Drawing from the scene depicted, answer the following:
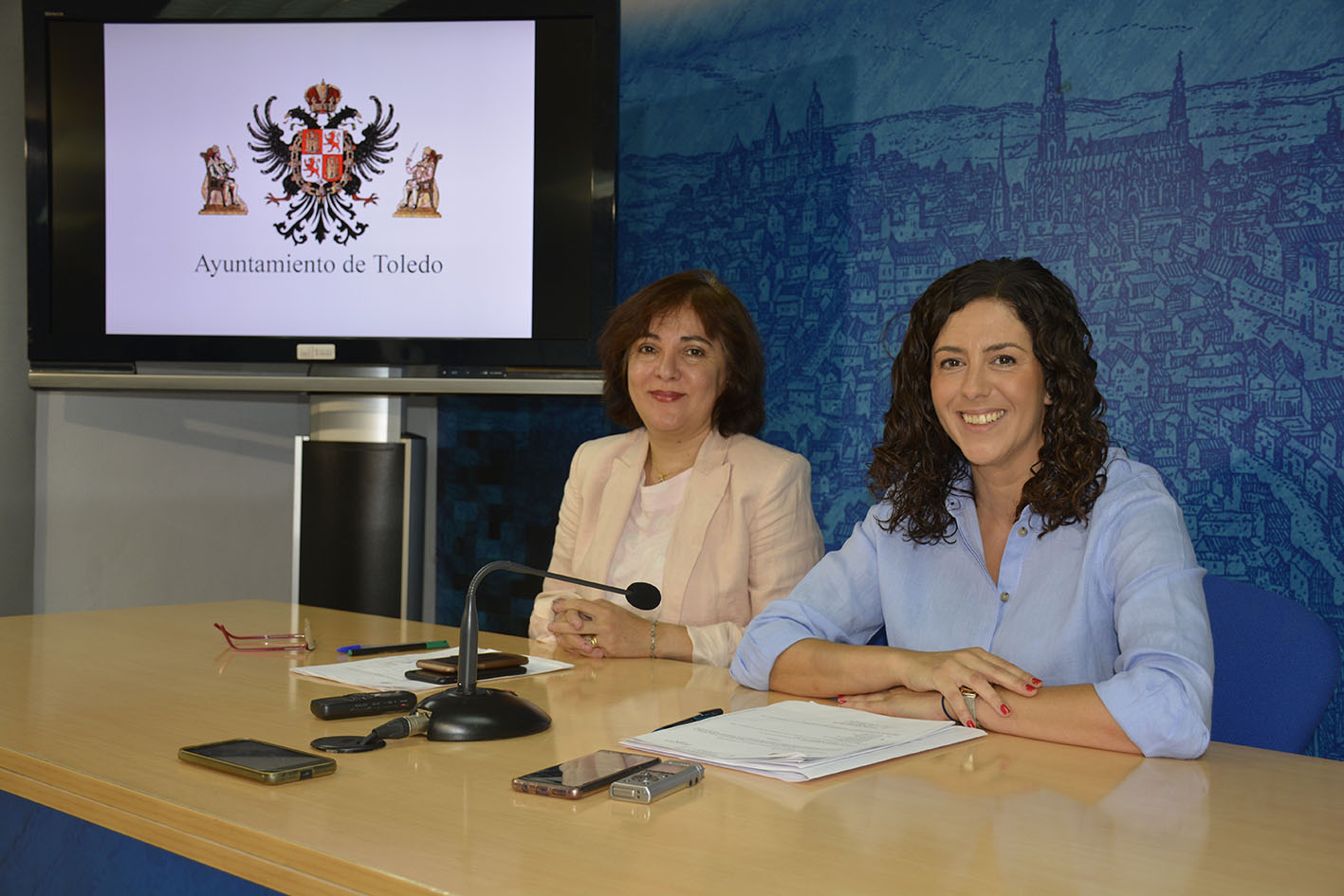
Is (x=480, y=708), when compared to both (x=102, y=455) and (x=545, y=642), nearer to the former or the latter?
(x=545, y=642)

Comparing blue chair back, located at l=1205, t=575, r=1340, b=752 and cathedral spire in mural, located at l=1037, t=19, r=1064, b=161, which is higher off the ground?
cathedral spire in mural, located at l=1037, t=19, r=1064, b=161

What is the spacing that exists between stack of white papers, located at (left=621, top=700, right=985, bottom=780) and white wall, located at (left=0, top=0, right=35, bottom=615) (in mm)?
2795

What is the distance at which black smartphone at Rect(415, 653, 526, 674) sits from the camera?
174cm

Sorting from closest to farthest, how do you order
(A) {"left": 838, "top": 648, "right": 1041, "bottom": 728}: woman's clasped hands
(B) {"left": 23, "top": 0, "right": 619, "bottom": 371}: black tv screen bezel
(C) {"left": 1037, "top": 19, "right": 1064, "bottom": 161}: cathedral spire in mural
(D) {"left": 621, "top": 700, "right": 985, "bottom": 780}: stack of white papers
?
(D) {"left": 621, "top": 700, "right": 985, "bottom": 780}: stack of white papers < (A) {"left": 838, "top": 648, "right": 1041, "bottom": 728}: woman's clasped hands < (C) {"left": 1037, "top": 19, "right": 1064, "bottom": 161}: cathedral spire in mural < (B) {"left": 23, "top": 0, "right": 619, "bottom": 371}: black tv screen bezel

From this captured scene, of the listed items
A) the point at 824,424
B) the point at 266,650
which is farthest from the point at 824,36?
the point at 266,650

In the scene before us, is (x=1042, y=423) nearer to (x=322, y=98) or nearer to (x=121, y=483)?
(x=322, y=98)

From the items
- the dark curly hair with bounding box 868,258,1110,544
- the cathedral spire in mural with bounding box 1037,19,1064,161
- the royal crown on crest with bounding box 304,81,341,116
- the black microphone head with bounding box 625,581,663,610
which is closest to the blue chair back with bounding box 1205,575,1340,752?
the dark curly hair with bounding box 868,258,1110,544

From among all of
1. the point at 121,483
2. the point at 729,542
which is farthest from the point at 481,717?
the point at 121,483

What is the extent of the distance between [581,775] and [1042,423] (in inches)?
39.8

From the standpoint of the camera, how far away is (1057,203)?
284 cm

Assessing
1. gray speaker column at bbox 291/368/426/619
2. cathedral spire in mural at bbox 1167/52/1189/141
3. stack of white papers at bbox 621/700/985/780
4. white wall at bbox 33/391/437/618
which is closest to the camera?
stack of white papers at bbox 621/700/985/780

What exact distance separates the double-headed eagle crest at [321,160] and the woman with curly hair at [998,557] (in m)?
1.79

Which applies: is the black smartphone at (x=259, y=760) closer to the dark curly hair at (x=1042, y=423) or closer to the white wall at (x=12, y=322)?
the dark curly hair at (x=1042, y=423)

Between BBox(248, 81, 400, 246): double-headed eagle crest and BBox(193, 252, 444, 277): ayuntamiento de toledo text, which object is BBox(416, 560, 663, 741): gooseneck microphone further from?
BBox(248, 81, 400, 246): double-headed eagle crest
